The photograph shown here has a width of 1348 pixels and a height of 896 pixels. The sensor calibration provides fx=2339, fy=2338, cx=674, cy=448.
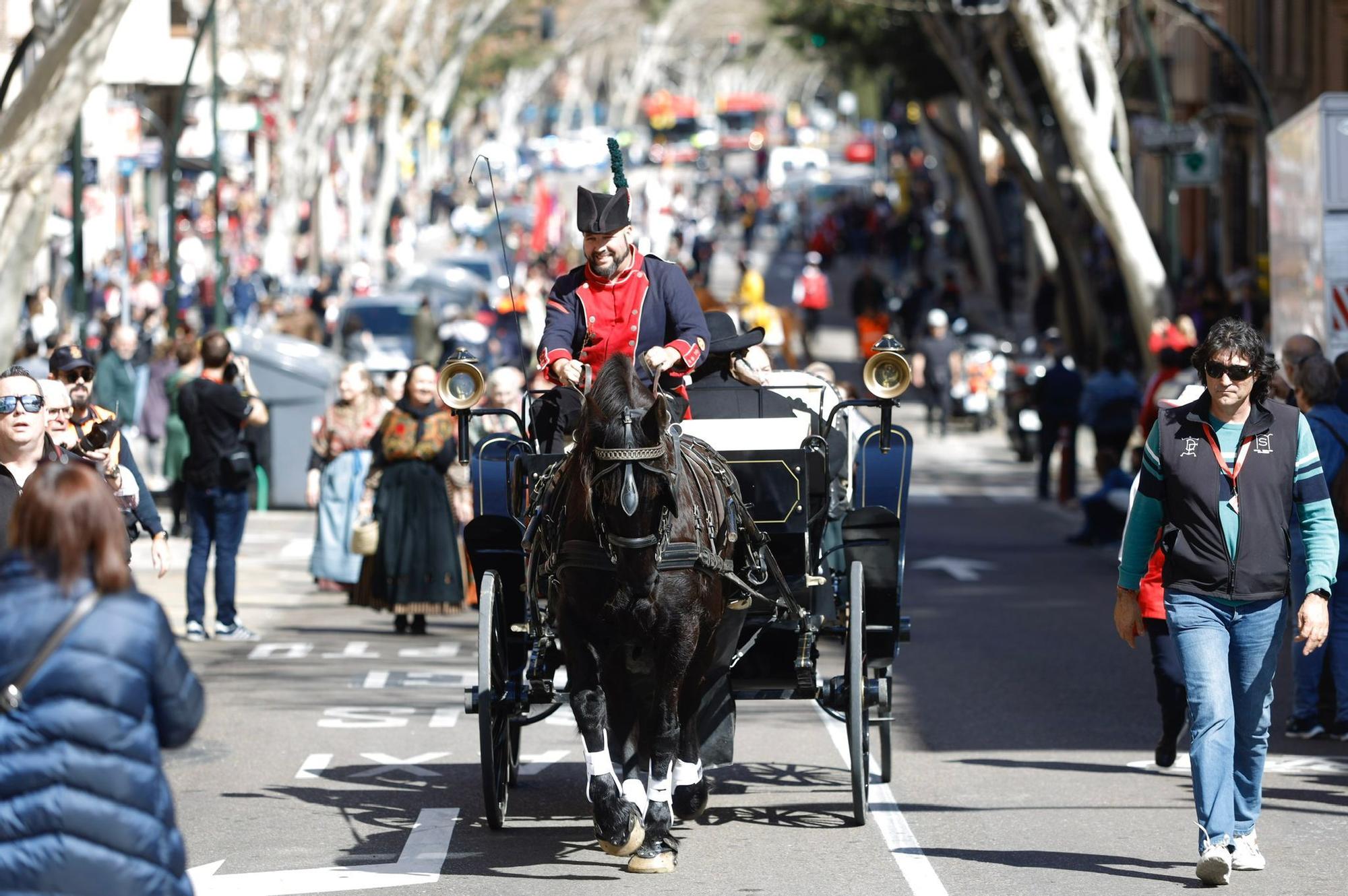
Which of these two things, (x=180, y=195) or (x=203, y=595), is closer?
(x=203, y=595)

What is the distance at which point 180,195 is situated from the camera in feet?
216

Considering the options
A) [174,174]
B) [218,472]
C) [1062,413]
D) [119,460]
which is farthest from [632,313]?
[174,174]

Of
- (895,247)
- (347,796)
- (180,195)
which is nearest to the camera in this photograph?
(347,796)

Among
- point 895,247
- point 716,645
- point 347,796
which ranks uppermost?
point 895,247

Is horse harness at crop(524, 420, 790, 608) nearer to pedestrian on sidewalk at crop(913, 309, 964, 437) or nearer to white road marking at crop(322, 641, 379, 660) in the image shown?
white road marking at crop(322, 641, 379, 660)

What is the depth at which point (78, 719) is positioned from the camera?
5270mm

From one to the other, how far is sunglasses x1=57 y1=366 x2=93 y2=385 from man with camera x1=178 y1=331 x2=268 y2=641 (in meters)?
2.87

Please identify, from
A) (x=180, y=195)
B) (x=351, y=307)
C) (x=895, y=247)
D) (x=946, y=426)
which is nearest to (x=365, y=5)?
(x=351, y=307)

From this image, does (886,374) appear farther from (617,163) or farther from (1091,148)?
(1091,148)

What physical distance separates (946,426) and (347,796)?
22001 mm

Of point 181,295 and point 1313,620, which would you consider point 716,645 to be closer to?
point 1313,620

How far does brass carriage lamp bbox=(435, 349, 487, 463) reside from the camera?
927 cm

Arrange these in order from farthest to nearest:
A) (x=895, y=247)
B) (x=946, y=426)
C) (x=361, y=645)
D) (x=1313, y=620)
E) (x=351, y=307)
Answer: (x=895, y=247) → (x=351, y=307) → (x=946, y=426) → (x=361, y=645) → (x=1313, y=620)

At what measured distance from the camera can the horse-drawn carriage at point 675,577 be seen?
8.01 metres
